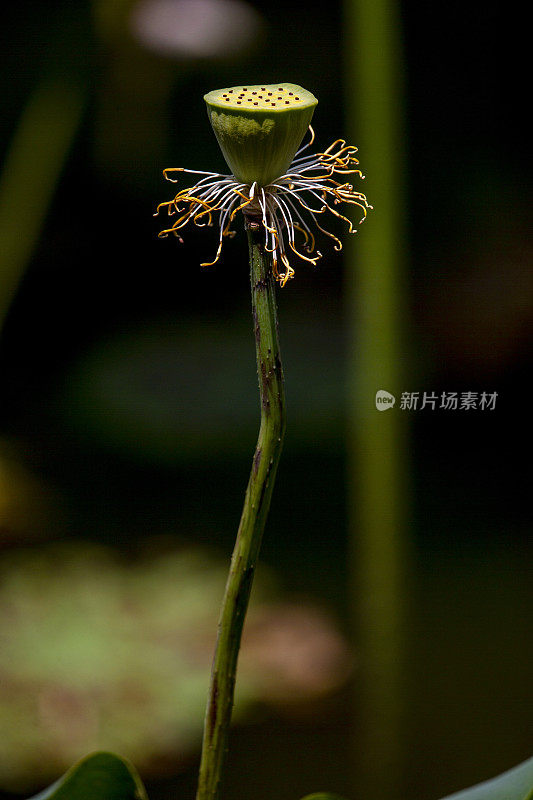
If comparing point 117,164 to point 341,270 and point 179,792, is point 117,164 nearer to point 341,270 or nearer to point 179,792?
point 341,270

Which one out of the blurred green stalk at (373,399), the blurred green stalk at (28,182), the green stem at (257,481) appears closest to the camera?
the green stem at (257,481)

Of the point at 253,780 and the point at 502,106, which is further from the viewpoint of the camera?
the point at 502,106

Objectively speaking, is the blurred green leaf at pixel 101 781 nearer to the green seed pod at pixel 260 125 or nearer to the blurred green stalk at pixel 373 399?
the green seed pod at pixel 260 125

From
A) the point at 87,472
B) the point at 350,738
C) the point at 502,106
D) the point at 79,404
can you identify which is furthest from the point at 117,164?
the point at 350,738

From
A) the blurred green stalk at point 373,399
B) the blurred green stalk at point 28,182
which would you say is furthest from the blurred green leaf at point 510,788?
the blurred green stalk at point 28,182

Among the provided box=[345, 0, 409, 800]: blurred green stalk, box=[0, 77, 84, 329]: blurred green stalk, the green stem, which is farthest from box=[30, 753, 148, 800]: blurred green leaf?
box=[0, 77, 84, 329]: blurred green stalk
